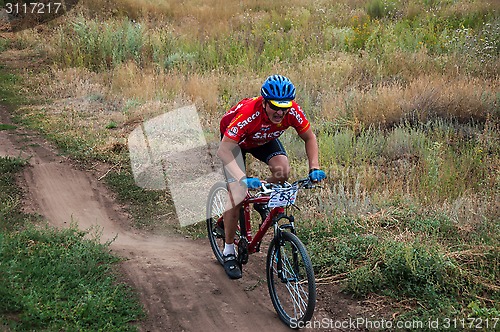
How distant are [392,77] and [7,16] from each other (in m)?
13.3

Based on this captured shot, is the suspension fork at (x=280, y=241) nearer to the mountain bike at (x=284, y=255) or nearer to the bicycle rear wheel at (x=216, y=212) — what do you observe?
the mountain bike at (x=284, y=255)

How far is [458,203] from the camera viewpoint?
652cm

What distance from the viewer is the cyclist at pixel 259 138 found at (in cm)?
475

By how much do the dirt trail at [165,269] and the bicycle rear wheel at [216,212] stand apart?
0.16 m

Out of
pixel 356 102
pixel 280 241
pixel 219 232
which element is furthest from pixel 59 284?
pixel 356 102

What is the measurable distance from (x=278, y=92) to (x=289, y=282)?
5.34 feet

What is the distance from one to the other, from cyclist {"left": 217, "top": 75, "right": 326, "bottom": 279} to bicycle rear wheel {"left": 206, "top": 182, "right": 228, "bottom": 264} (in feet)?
1.56

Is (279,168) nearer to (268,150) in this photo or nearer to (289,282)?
(268,150)

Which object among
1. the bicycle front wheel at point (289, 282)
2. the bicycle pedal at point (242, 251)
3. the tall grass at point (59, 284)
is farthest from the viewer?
the bicycle pedal at point (242, 251)

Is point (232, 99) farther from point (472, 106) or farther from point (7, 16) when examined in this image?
point (7, 16)

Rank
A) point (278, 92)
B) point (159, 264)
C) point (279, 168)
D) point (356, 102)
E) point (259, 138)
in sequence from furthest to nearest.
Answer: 1. point (356, 102)
2. point (159, 264)
3. point (279, 168)
4. point (259, 138)
5. point (278, 92)

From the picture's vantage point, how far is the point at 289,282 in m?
4.77

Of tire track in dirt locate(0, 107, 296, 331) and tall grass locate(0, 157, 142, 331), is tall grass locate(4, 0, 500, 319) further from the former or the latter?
tall grass locate(0, 157, 142, 331)

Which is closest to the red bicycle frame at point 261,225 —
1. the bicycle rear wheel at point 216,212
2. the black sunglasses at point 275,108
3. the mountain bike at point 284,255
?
the mountain bike at point 284,255
